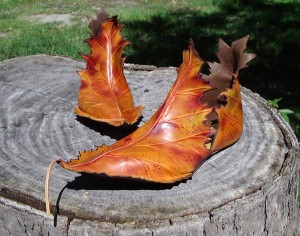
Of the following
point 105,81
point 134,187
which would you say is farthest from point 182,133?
point 105,81

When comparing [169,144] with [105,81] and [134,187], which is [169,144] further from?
[105,81]

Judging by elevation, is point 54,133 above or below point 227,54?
below

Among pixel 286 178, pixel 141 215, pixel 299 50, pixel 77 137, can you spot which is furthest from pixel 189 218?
pixel 299 50

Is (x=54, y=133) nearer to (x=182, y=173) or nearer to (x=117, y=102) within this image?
(x=117, y=102)

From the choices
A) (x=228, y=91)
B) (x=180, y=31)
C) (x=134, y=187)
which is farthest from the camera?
(x=180, y=31)

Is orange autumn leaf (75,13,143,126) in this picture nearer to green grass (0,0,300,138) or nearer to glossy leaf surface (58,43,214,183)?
glossy leaf surface (58,43,214,183)
